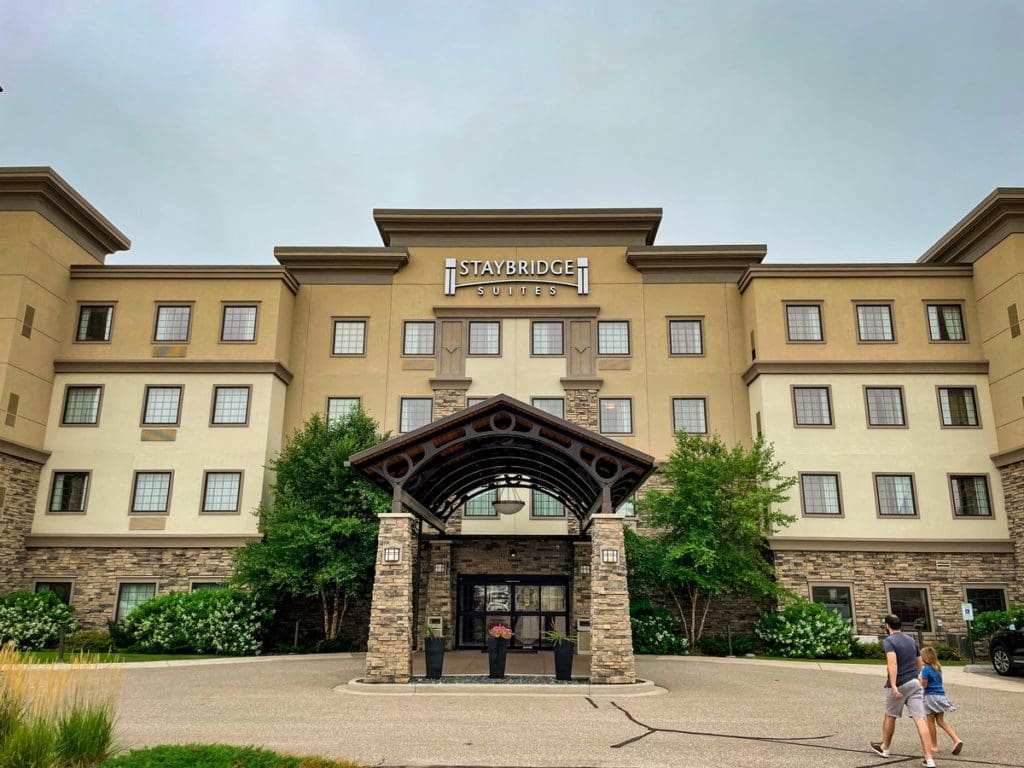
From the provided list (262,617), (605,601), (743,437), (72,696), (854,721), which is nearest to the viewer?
(72,696)

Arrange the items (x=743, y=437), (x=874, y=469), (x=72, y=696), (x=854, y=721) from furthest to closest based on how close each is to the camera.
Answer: (x=743, y=437) < (x=874, y=469) < (x=854, y=721) < (x=72, y=696)

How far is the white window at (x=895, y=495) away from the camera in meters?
25.8

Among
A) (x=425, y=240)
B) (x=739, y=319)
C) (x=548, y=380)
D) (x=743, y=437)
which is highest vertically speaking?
(x=425, y=240)

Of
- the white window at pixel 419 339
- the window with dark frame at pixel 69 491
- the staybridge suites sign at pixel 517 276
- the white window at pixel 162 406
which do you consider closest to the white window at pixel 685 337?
the staybridge suites sign at pixel 517 276

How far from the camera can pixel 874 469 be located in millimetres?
26172

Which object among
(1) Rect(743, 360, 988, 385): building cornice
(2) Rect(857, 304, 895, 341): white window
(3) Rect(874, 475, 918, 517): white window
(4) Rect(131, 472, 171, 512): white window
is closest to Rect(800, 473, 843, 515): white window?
(3) Rect(874, 475, 918, 517): white window

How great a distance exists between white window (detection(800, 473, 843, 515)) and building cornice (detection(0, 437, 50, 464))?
2543 cm

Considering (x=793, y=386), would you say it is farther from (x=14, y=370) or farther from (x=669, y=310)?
(x=14, y=370)

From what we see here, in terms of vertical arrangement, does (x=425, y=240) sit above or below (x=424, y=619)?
above

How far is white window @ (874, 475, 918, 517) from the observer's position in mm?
25844

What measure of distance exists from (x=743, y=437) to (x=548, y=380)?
7.20 m

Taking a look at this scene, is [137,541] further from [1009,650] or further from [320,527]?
[1009,650]

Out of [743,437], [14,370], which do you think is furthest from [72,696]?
[743,437]

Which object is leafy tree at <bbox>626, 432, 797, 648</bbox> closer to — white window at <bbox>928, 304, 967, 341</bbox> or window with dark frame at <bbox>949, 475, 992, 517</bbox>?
window with dark frame at <bbox>949, 475, 992, 517</bbox>
